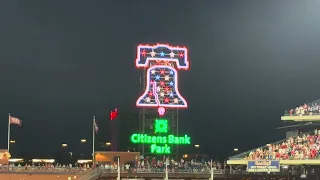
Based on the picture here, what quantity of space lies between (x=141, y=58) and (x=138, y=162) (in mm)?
12000

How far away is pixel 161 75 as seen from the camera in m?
60.8

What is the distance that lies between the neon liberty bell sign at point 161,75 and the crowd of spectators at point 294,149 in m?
11.7

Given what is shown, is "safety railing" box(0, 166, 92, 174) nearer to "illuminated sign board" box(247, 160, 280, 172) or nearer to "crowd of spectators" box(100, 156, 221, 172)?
"crowd of spectators" box(100, 156, 221, 172)

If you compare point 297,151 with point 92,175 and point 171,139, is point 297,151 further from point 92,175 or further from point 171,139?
point 92,175

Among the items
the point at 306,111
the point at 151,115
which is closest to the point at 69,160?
the point at 151,115

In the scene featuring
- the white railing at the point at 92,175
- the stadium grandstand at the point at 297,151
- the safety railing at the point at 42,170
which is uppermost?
the stadium grandstand at the point at 297,151

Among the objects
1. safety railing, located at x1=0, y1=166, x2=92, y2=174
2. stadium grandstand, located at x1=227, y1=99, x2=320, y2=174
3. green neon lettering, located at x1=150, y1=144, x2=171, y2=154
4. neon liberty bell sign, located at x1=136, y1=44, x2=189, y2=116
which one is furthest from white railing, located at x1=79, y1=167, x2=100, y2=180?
stadium grandstand, located at x1=227, y1=99, x2=320, y2=174

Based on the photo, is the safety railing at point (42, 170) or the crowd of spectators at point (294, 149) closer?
the crowd of spectators at point (294, 149)

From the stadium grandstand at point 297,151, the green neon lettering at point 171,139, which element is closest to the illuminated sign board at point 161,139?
the green neon lettering at point 171,139

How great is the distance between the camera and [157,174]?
5338 centimetres

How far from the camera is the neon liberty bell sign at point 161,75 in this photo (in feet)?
195

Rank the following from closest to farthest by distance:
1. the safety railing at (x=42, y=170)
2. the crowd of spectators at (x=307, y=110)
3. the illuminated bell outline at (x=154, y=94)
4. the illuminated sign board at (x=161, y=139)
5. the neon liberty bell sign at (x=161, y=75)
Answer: the crowd of spectators at (x=307, y=110) < the safety railing at (x=42, y=170) < the illuminated sign board at (x=161, y=139) < the illuminated bell outline at (x=154, y=94) < the neon liberty bell sign at (x=161, y=75)

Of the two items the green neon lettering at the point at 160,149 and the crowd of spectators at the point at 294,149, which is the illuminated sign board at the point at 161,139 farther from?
the crowd of spectators at the point at 294,149

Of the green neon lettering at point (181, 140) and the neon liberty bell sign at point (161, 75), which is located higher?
the neon liberty bell sign at point (161, 75)
